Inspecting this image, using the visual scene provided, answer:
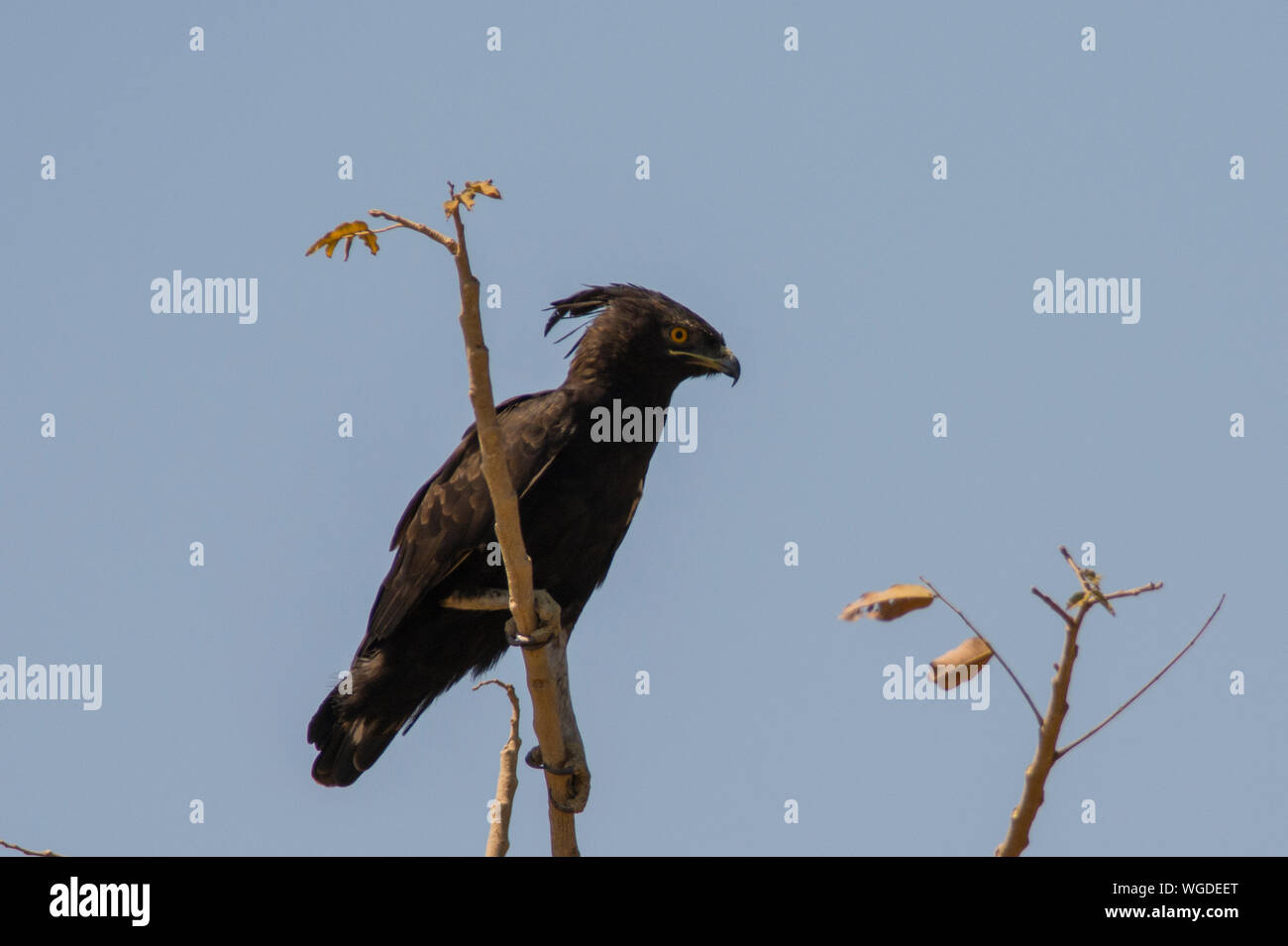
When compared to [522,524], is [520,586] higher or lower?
lower

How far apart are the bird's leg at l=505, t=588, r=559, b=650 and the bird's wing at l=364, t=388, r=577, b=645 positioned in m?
0.96

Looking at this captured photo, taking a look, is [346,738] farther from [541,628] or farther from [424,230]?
[424,230]

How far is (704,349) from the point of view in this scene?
27.9 ft

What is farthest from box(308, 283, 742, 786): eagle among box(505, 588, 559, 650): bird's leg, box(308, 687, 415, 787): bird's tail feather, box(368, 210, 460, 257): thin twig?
box(368, 210, 460, 257): thin twig

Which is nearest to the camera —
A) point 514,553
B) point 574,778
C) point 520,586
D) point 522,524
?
point 514,553

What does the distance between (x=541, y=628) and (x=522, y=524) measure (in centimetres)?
161

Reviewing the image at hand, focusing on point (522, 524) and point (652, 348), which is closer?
point (522, 524)

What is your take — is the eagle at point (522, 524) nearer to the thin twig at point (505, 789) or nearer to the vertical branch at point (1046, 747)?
the thin twig at point (505, 789)

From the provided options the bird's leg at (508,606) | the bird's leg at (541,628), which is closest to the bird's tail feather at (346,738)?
the bird's leg at (508,606)

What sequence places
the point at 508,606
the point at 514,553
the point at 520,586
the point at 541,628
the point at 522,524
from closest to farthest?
the point at 514,553, the point at 520,586, the point at 541,628, the point at 508,606, the point at 522,524

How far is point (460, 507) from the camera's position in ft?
25.5

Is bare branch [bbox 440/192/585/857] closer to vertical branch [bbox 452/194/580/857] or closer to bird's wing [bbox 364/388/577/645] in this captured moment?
vertical branch [bbox 452/194/580/857]

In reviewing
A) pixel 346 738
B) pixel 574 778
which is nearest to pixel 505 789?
pixel 574 778
